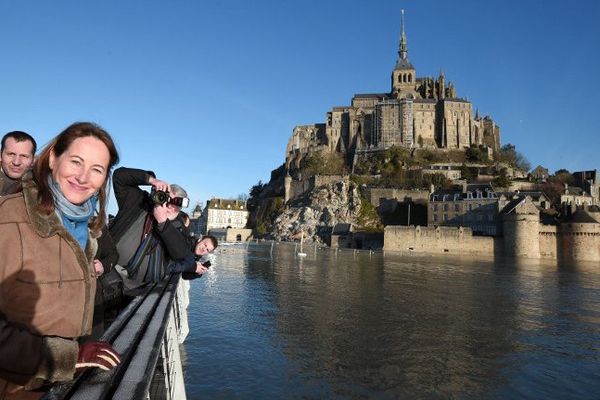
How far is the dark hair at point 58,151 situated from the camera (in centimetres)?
182

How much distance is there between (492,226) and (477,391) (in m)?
50.9

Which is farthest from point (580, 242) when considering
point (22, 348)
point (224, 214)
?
point (224, 214)

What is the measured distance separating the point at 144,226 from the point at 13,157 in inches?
53.9

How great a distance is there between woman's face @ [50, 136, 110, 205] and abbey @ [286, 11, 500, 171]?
75588 millimetres

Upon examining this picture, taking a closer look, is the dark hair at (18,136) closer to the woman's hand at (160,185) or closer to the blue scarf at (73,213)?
the woman's hand at (160,185)

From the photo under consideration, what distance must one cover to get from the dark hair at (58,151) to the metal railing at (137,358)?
30.6 inches

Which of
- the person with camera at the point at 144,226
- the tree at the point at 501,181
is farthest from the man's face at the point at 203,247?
the tree at the point at 501,181

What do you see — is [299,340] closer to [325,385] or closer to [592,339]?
[325,385]

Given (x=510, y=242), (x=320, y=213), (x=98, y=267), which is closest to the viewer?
(x=98, y=267)

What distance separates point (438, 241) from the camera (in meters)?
51.8

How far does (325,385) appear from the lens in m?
6.58

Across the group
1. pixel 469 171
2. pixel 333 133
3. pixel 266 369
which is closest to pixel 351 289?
pixel 266 369

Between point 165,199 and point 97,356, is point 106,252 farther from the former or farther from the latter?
point 97,356

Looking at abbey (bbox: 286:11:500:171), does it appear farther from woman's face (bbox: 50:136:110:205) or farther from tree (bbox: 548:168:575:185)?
woman's face (bbox: 50:136:110:205)
